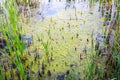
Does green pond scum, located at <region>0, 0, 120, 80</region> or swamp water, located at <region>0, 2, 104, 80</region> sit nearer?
green pond scum, located at <region>0, 0, 120, 80</region>

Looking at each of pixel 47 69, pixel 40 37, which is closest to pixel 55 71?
pixel 47 69

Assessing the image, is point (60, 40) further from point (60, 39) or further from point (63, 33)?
point (63, 33)

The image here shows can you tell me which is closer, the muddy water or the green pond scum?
the green pond scum

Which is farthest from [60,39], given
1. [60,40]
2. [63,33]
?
[63,33]

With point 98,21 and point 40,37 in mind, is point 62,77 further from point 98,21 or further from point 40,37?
point 98,21

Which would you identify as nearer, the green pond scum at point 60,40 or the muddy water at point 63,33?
the green pond scum at point 60,40

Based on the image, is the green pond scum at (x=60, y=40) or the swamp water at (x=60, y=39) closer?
the green pond scum at (x=60, y=40)
